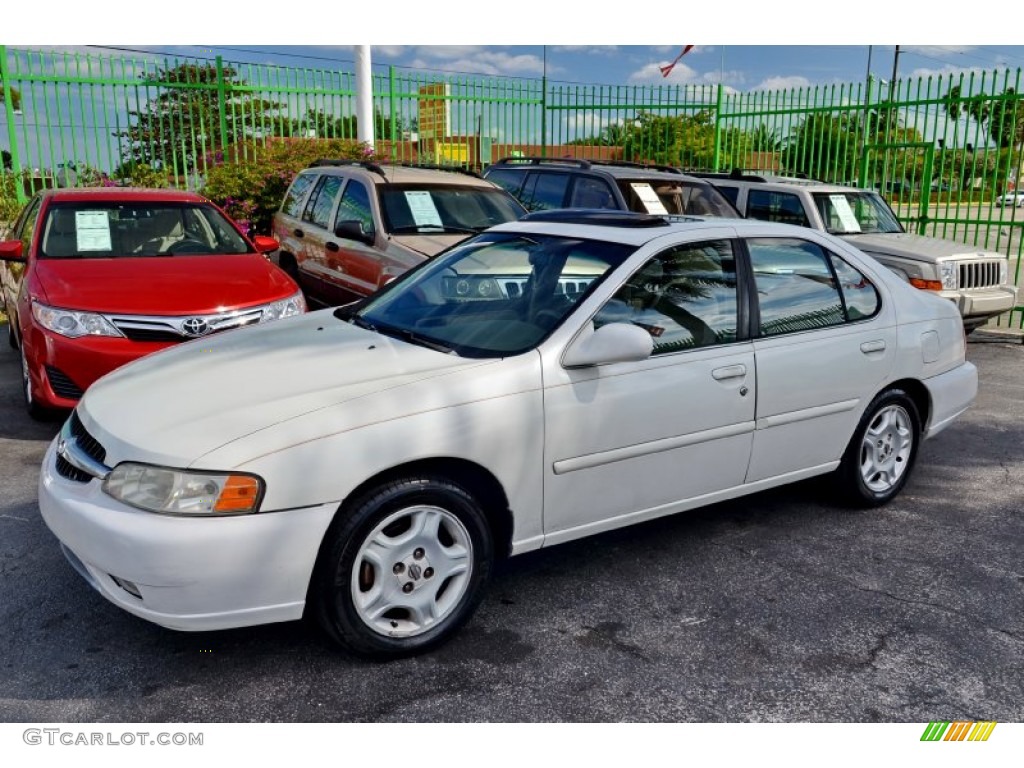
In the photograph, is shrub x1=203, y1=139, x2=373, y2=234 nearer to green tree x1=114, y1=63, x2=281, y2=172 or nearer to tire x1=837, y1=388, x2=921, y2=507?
green tree x1=114, y1=63, x2=281, y2=172

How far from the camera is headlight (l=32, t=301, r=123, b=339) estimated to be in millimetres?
5488

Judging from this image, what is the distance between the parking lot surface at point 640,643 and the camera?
9.89 feet

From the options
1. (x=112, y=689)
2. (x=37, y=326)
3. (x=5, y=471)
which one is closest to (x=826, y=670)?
(x=112, y=689)

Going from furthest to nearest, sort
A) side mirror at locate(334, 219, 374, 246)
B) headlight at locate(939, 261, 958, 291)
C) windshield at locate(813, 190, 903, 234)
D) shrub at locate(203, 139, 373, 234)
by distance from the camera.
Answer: shrub at locate(203, 139, 373, 234), windshield at locate(813, 190, 903, 234), headlight at locate(939, 261, 958, 291), side mirror at locate(334, 219, 374, 246)

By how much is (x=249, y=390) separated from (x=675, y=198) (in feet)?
23.0

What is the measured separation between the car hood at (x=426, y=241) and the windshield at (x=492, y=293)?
259 cm

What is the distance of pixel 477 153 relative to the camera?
16344mm

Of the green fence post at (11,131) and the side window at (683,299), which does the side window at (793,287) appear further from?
the green fence post at (11,131)

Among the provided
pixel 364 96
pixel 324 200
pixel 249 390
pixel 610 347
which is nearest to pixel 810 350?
pixel 610 347

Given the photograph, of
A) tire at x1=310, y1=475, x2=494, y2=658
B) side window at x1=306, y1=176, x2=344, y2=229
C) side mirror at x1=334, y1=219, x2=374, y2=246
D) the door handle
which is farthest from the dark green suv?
tire at x1=310, y1=475, x2=494, y2=658

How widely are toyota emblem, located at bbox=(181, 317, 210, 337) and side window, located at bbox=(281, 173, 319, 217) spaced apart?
12.0 feet

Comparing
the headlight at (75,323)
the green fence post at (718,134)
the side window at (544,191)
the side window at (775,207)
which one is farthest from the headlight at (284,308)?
the green fence post at (718,134)
